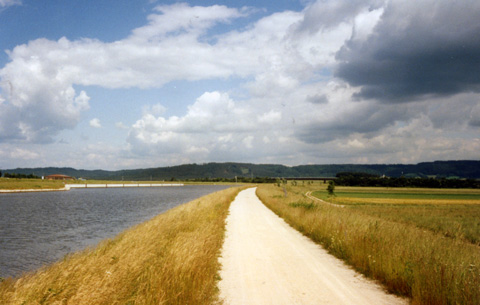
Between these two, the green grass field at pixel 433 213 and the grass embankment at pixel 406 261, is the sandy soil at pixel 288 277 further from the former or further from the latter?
the green grass field at pixel 433 213

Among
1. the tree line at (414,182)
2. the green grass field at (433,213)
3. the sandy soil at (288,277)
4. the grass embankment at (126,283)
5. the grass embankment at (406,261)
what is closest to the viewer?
the grass embankment at (126,283)

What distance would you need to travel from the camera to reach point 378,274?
8.75m

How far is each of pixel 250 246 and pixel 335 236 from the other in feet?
11.7

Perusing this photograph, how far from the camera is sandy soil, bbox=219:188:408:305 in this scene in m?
7.16

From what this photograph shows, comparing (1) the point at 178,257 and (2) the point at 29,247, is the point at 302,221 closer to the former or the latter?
(1) the point at 178,257

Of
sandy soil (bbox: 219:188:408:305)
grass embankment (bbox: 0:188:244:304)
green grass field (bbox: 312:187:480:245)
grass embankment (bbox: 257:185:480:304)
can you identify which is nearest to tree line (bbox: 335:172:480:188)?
green grass field (bbox: 312:187:480:245)

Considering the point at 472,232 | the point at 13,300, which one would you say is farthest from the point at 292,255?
the point at 472,232

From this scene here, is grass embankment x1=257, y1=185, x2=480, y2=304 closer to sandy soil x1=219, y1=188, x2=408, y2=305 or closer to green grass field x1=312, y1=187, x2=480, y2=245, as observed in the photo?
sandy soil x1=219, y1=188, x2=408, y2=305

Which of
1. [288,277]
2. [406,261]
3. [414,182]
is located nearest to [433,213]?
[406,261]

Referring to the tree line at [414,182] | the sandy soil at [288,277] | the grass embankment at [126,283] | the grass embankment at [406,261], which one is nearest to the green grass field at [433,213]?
the grass embankment at [406,261]

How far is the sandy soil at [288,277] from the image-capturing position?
7.16 meters

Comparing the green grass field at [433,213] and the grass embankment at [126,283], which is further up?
the grass embankment at [126,283]

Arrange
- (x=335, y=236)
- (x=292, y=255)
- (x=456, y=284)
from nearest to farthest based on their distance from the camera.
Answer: (x=456, y=284), (x=292, y=255), (x=335, y=236)

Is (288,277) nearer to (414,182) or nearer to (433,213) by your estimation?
(433,213)
